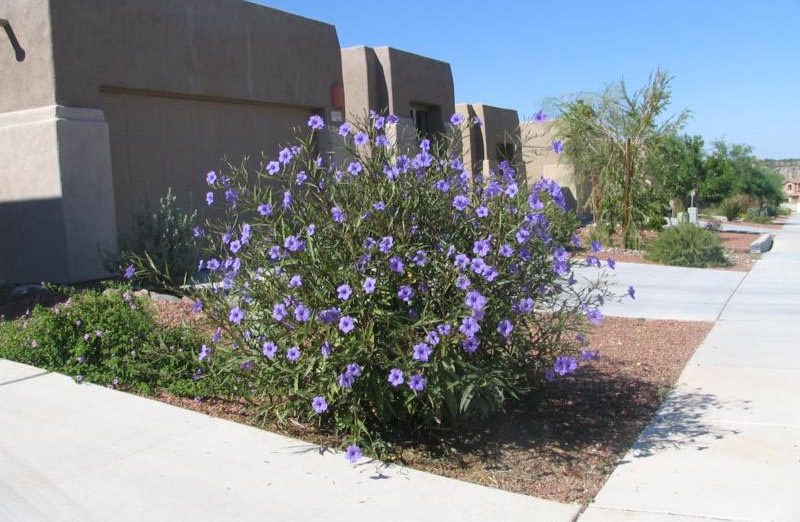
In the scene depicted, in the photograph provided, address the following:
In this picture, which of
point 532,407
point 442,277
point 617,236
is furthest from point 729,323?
point 617,236

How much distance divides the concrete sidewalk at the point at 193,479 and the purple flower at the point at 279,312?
823 millimetres

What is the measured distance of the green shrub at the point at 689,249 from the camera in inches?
643

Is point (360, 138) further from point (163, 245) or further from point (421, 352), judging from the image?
point (163, 245)

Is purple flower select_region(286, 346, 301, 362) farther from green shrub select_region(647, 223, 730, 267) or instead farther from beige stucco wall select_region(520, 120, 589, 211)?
beige stucco wall select_region(520, 120, 589, 211)

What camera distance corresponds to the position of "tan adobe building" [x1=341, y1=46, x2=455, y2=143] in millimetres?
18297

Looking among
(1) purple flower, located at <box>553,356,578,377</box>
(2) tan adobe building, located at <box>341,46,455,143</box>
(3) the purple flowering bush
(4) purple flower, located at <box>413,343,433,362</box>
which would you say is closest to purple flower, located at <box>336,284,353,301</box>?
(3) the purple flowering bush

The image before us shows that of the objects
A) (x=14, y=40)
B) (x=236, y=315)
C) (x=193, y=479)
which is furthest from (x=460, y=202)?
(x=14, y=40)

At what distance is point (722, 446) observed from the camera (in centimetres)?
533

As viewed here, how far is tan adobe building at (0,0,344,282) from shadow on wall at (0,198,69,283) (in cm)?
2

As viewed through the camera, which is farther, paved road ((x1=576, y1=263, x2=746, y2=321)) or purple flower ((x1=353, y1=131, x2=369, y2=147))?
paved road ((x1=576, y1=263, x2=746, y2=321))

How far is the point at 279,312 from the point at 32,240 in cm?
749

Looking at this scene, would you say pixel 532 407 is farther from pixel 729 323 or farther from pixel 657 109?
pixel 657 109

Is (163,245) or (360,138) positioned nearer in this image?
(360,138)

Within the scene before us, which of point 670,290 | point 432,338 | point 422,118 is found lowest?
point 670,290
